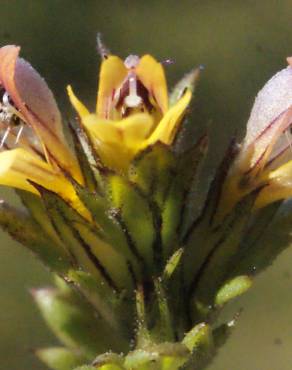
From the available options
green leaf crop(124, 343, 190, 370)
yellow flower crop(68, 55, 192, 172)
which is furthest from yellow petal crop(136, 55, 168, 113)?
green leaf crop(124, 343, 190, 370)

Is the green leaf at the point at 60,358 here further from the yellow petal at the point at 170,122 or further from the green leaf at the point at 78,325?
the yellow petal at the point at 170,122

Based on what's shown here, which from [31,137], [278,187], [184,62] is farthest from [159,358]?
[184,62]

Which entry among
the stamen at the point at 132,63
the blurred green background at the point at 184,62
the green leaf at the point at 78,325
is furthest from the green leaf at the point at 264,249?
the blurred green background at the point at 184,62

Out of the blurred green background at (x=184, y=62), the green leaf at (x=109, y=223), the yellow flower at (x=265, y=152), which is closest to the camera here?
the green leaf at (x=109, y=223)

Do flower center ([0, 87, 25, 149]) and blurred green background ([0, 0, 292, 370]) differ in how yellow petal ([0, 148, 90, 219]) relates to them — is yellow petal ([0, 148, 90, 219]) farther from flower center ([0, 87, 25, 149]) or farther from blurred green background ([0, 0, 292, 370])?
blurred green background ([0, 0, 292, 370])

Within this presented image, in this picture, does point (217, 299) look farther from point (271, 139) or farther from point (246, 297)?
point (246, 297)

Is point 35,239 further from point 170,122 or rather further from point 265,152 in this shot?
point 265,152
